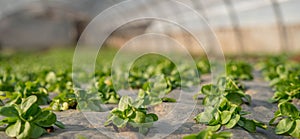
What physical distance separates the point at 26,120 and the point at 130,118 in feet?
1.87

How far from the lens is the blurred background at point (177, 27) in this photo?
12117mm

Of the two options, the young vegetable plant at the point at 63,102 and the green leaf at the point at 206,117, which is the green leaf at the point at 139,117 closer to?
the green leaf at the point at 206,117

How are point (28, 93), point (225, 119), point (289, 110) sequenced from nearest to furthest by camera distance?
point (225, 119), point (289, 110), point (28, 93)

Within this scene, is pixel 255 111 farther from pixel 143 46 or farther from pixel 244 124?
pixel 143 46

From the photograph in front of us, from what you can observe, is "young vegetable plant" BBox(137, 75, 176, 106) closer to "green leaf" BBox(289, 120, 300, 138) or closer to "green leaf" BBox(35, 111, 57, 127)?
"green leaf" BBox(35, 111, 57, 127)

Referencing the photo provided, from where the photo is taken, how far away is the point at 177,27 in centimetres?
1966

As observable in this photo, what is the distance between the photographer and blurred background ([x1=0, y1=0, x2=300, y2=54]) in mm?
12117

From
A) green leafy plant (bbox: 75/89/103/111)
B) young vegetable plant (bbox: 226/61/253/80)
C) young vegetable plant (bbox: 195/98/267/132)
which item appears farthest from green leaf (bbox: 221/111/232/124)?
young vegetable plant (bbox: 226/61/253/80)

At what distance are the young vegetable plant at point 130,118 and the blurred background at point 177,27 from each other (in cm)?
967

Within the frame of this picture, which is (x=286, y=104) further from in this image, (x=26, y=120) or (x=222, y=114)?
(x=26, y=120)

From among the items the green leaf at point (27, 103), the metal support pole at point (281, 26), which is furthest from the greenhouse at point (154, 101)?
the metal support pole at point (281, 26)

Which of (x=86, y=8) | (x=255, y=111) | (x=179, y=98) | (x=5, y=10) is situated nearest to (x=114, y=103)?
(x=179, y=98)

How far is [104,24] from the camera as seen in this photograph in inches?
1105

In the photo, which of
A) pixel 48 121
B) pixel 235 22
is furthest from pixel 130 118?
pixel 235 22
